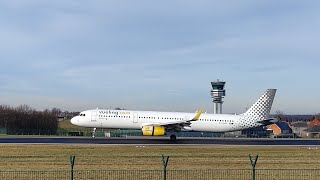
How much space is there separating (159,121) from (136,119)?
265 cm

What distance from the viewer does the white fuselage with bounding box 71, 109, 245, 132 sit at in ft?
184

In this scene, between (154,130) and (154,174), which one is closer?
(154,174)

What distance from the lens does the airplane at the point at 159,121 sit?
177 ft

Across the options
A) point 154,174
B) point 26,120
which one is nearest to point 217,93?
point 26,120

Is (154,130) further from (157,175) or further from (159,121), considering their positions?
(157,175)

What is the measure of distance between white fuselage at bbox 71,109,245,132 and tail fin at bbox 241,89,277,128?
486 centimetres

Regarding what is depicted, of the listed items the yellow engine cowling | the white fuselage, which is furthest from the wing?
the yellow engine cowling

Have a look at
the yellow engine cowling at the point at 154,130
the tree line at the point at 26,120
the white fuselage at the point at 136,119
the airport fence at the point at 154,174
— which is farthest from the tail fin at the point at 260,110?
the tree line at the point at 26,120

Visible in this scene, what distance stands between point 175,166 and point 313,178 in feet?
24.2

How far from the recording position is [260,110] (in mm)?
64125

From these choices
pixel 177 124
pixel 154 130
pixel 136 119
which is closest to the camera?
pixel 154 130

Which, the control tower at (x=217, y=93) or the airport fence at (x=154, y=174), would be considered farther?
the control tower at (x=217, y=93)

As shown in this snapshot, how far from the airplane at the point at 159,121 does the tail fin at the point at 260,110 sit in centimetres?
31

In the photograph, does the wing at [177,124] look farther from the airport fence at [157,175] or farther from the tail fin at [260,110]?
the airport fence at [157,175]
